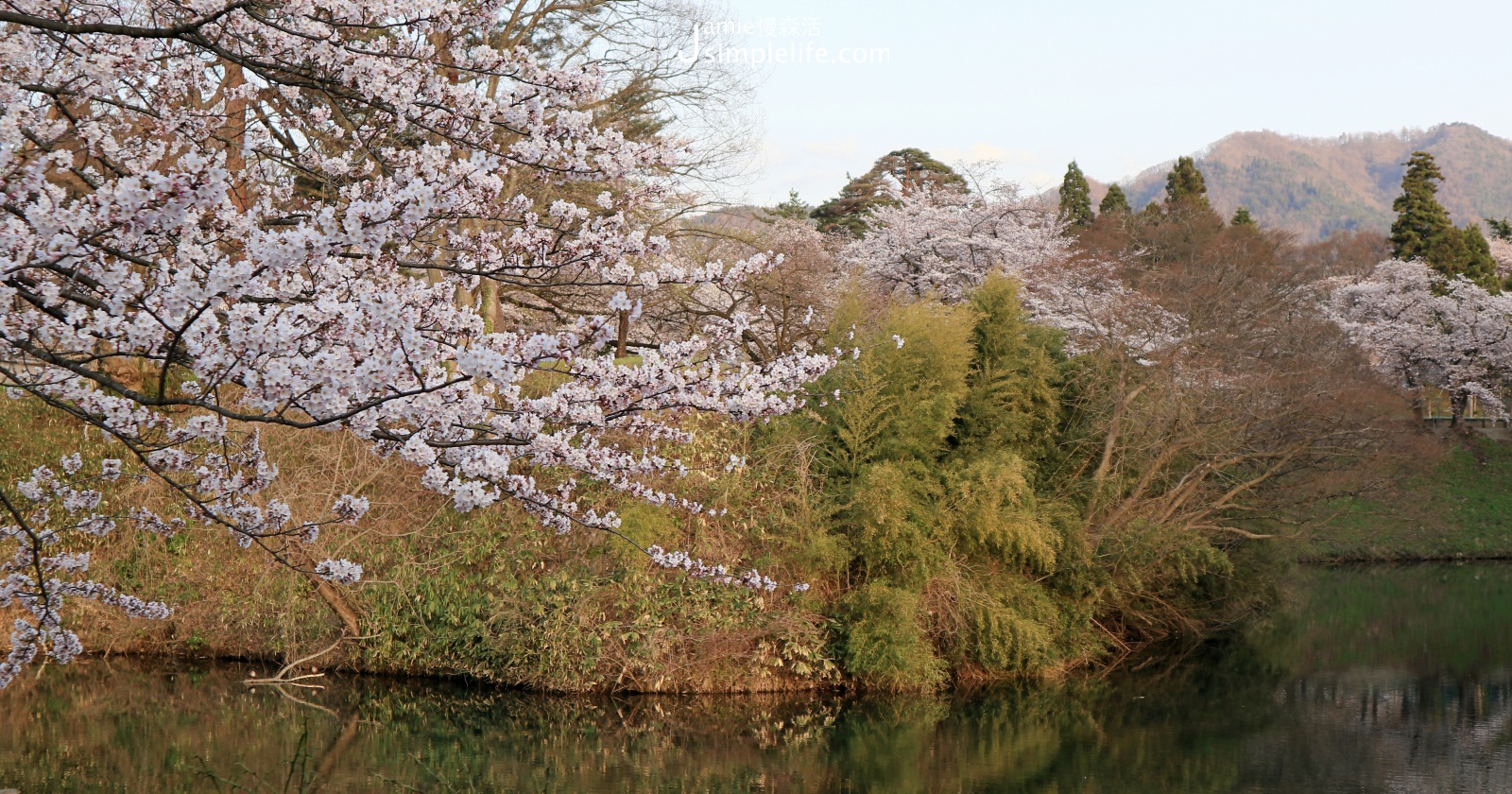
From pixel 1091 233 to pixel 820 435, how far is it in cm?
1667

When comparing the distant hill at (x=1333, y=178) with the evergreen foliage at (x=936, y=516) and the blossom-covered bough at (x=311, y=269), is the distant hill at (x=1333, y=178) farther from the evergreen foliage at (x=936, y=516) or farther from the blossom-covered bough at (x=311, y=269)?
the blossom-covered bough at (x=311, y=269)

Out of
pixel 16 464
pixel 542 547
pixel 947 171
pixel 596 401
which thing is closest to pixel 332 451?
pixel 542 547

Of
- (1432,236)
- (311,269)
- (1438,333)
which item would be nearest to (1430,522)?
(1438,333)

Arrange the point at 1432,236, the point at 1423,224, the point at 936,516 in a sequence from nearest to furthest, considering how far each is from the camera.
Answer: the point at 936,516 → the point at 1432,236 → the point at 1423,224

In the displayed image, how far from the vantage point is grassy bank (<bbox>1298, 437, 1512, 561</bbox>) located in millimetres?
24000

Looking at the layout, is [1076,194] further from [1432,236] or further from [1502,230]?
[1502,230]

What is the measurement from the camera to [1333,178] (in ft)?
313

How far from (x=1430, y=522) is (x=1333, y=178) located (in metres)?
79.9

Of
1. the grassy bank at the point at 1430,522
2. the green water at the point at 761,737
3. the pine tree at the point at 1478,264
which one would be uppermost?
the pine tree at the point at 1478,264

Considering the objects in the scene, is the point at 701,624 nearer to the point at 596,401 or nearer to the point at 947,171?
the point at 596,401

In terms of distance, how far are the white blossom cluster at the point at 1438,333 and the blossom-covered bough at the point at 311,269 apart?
26375mm

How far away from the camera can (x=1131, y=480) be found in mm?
12234

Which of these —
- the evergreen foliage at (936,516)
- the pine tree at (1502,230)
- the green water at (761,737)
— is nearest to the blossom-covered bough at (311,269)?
the green water at (761,737)

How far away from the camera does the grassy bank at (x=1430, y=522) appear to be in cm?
2400
